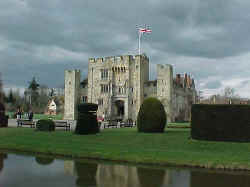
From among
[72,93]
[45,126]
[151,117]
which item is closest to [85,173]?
[151,117]

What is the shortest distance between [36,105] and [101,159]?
9311 centimetres

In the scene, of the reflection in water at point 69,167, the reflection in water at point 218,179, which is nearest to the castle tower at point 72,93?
the reflection in water at point 69,167

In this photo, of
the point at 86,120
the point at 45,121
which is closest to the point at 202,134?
the point at 86,120

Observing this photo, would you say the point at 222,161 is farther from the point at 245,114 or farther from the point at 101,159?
the point at 245,114

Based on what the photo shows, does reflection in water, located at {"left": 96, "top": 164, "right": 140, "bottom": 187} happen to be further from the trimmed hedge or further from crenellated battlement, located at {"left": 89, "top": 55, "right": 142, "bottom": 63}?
crenellated battlement, located at {"left": 89, "top": 55, "right": 142, "bottom": 63}

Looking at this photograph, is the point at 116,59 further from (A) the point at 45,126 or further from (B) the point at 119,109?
(A) the point at 45,126

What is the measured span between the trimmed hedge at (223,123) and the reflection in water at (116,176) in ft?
25.3

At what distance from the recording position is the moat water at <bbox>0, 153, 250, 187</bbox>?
8140 millimetres

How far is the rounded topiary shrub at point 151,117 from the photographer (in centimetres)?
2119

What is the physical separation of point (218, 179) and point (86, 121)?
14144 millimetres

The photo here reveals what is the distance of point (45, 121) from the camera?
2478 cm

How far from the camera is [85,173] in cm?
959

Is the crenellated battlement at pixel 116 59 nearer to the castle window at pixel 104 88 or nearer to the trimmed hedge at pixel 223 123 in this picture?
the castle window at pixel 104 88

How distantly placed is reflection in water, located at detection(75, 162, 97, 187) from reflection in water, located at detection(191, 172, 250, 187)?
299cm
